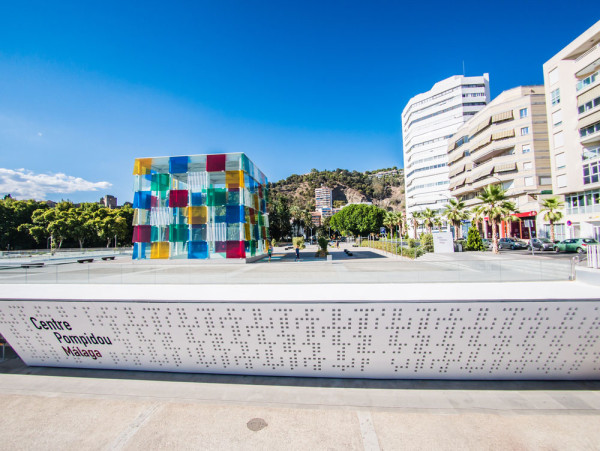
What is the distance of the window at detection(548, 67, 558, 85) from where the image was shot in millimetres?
33344

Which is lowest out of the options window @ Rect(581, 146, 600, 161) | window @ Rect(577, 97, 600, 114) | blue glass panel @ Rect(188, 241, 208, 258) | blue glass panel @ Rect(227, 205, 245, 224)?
blue glass panel @ Rect(188, 241, 208, 258)

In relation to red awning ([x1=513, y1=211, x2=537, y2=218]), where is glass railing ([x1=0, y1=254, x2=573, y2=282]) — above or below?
below

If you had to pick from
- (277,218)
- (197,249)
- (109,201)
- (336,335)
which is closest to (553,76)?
(336,335)

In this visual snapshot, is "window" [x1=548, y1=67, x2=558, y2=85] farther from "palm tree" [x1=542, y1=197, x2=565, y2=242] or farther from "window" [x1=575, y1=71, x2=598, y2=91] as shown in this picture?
"palm tree" [x1=542, y1=197, x2=565, y2=242]

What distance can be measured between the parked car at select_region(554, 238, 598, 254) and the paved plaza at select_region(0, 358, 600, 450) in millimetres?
26007

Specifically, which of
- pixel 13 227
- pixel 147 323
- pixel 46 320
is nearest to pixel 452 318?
pixel 147 323

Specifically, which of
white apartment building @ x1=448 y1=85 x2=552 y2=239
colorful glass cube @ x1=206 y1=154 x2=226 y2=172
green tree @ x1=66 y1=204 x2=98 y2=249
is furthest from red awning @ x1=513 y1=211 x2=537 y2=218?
green tree @ x1=66 y1=204 x2=98 y2=249

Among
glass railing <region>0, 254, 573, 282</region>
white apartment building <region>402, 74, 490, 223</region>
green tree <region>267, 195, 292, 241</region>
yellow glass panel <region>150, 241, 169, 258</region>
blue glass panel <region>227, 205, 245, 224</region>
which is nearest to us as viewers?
Result: glass railing <region>0, 254, 573, 282</region>

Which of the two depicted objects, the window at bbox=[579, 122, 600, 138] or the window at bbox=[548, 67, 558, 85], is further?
the window at bbox=[548, 67, 558, 85]

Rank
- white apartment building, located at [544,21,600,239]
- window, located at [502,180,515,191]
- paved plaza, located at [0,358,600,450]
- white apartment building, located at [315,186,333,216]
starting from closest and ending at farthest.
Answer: paved plaza, located at [0,358,600,450] < white apartment building, located at [544,21,600,239] < window, located at [502,180,515,191] < white apartment building, located at [315,186,333,216]

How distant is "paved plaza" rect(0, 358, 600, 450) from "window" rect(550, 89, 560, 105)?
3971 centimetres

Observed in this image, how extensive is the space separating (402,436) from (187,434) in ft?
14.2

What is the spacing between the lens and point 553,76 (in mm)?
33875

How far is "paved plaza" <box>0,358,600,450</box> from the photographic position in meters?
5.55
